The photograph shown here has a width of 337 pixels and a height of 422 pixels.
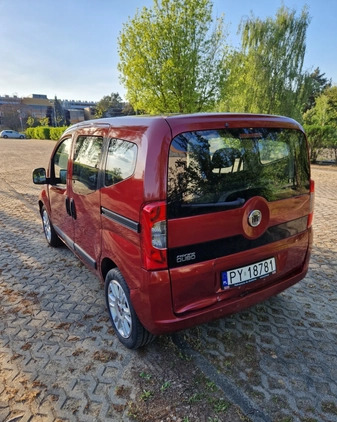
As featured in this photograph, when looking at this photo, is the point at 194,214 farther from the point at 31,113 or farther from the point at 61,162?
the point at 31,113

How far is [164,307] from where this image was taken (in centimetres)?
197

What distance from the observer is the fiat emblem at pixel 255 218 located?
6.91 ft

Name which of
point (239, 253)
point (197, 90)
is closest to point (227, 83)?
point (197, 90)

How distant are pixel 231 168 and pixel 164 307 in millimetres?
1093

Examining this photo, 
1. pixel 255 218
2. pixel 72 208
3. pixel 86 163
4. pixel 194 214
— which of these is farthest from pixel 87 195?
pixel 255 218

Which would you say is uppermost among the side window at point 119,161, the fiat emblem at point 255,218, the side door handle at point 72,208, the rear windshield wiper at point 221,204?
the side window at point 119,161

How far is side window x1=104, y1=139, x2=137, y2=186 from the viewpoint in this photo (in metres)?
2.07

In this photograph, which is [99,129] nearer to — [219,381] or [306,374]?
[219,381]

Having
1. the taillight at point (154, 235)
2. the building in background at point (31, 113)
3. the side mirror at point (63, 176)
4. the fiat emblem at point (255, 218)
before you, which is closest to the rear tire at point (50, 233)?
the side mirror at point (63, 176)

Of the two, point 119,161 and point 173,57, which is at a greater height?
point 173,57

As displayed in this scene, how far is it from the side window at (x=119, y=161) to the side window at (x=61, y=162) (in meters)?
1.24

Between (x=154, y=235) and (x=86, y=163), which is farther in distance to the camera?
(x=86, y=163)

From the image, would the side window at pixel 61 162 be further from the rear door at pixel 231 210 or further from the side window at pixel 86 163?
the rear door at pixel 231 210

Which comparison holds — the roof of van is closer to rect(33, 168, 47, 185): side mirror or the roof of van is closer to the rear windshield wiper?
the rear windshield wiper
